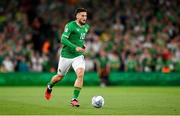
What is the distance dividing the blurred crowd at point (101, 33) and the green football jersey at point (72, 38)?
14.6m

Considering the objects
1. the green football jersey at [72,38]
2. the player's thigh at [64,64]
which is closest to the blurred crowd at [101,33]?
the player's thigh at [64,64]

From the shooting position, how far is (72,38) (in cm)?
1848

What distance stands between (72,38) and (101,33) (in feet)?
54.6

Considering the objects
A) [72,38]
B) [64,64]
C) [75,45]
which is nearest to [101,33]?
[64,64]

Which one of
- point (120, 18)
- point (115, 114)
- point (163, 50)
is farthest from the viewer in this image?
point (120, 18)

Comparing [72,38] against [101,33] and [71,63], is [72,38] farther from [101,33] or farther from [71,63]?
[101,33]

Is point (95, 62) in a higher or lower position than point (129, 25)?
lower

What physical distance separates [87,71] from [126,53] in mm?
2329

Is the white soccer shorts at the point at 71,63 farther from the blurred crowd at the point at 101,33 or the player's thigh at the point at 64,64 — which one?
the blurred crowd at the point at 101,33

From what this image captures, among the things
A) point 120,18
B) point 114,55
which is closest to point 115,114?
point 114,55

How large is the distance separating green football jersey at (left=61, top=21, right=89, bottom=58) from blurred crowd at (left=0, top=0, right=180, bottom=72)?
574 inches

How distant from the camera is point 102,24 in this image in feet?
117

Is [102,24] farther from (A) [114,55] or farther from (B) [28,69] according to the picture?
(B) [28,69]

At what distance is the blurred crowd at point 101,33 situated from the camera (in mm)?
33375
